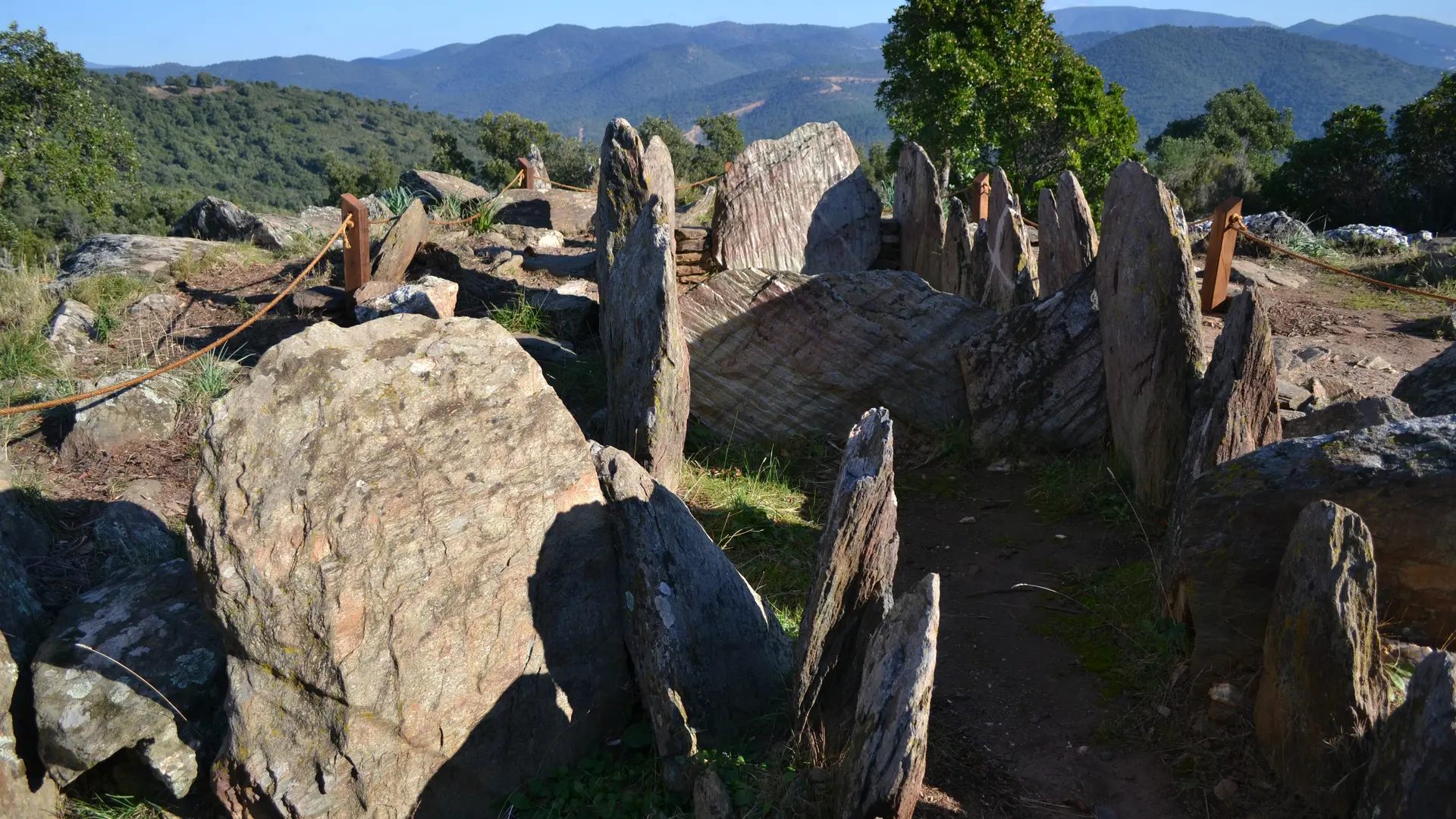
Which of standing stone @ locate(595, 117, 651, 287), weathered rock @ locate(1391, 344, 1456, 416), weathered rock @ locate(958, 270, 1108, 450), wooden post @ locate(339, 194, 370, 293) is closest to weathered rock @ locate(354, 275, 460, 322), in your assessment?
wooden post @ locate(339, 194, 370, 293)

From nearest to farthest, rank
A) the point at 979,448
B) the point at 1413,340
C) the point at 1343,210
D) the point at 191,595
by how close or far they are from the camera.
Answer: the point at 191,595
the point at 979,448
the point at 1413,340
the point at 1343,210

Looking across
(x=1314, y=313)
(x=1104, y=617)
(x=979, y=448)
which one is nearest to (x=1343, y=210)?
(x=1314, y=313)

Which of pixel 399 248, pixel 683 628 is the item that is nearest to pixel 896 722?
pixel 683 628

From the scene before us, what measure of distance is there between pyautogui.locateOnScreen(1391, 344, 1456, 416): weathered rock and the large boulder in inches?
151

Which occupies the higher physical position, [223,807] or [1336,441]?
[1336,441]

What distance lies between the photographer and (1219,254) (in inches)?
271

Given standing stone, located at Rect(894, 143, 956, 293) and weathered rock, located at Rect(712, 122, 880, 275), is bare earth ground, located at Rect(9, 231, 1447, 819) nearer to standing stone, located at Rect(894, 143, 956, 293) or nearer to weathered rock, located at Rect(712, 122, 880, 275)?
standing stone, located at Rect(894, 143, 956, 293)

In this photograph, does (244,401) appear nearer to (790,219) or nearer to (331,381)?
(331,381)

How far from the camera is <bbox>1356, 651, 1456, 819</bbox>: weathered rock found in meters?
2.16

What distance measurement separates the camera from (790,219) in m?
7.78

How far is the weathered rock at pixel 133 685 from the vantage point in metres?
3.36

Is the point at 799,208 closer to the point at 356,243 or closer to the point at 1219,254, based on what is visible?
the point at 1219,254

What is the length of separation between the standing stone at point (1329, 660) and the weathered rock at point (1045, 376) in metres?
2.61

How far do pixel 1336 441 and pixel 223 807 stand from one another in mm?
3832
